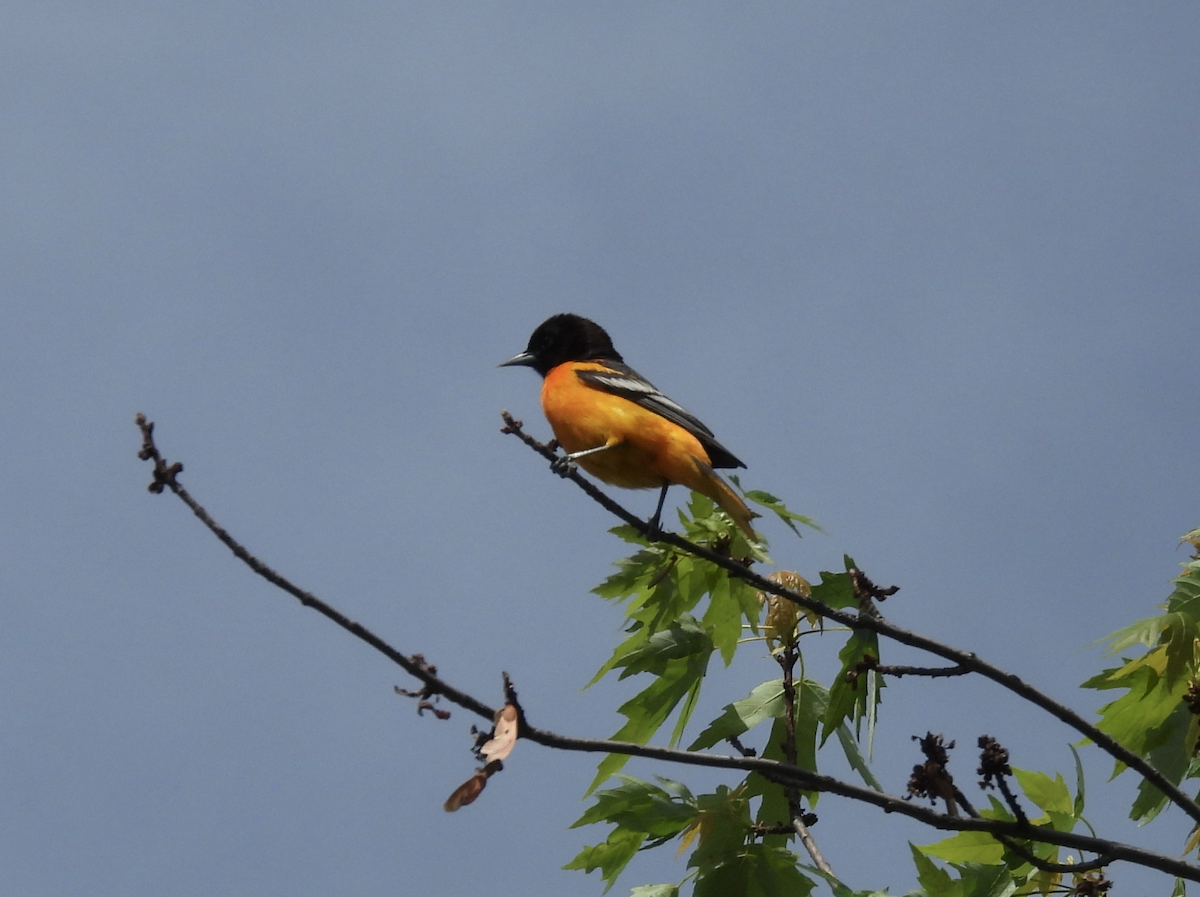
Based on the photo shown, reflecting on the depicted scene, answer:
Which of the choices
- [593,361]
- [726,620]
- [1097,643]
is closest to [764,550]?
[726,620]

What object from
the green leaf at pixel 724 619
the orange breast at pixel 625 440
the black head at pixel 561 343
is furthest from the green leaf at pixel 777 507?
the black head at pixel 561 343

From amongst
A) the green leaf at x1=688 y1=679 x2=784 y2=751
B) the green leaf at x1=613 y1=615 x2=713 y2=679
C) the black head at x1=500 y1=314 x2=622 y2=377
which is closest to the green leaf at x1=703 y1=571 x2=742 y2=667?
the green leaf at x1=613 y1=615 x2=713 y2=679

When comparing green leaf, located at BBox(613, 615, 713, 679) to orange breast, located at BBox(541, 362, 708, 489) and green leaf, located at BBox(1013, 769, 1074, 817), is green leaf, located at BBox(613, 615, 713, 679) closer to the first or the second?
green leaf, located at BBox(1013, 769, 1074, 817)

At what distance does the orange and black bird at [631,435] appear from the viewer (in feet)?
20.1

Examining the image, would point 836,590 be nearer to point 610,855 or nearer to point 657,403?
point 610,855

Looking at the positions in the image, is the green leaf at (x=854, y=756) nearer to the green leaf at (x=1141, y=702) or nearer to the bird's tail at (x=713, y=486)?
the green leaf at (x=1141, y=702)

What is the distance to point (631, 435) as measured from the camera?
20.2 ft

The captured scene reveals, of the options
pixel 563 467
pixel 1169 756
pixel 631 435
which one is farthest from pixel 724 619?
pixel 631 435

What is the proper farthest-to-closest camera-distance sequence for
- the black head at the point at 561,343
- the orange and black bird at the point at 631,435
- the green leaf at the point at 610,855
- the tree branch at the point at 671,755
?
the black head at the point at 561,343 → the orange and black bird at the point at 631,435 → the green leaf at the point at 610,855 → the tree branch at the point at 671,755

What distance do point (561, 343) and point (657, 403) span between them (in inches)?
73.5

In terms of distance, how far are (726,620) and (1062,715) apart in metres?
1.30

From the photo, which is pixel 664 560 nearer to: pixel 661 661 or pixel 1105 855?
pixel 661 661

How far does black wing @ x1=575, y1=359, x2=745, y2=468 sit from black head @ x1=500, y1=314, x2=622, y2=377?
1.16 meters

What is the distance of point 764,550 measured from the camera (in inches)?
171
